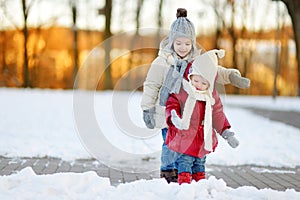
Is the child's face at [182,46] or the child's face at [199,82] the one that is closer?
the child's face at [199,82]

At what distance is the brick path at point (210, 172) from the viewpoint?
5.50 meters

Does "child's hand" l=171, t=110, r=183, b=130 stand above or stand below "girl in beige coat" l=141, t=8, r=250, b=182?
below

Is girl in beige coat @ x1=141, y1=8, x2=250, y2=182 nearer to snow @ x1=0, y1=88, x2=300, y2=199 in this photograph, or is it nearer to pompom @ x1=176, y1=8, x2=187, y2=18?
pompom @ x1=176, y1=8, x2=187, y2=18

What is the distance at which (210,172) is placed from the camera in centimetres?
615

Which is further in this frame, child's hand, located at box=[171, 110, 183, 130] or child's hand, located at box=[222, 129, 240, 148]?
child's hand, located at box=[222, 129, 240, 148]

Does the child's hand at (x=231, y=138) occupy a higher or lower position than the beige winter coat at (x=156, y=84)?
lower

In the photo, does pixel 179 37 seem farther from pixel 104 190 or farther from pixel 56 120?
pixel 56 120

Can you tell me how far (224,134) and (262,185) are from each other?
1457 millimetres

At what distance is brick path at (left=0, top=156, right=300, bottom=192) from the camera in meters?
5.50

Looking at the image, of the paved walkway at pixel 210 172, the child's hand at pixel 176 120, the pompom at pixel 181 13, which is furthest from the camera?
the paved walkway at pixel 210 172

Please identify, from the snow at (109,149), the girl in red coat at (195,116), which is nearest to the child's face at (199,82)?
the girl in red coat at (195,116)

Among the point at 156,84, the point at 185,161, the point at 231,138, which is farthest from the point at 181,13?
the point at 185,161

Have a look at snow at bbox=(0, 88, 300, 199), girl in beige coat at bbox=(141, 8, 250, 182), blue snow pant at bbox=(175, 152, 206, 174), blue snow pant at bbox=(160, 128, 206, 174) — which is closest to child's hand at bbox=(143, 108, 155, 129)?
girl in beige coat at bbox=(141, 8, 250, 182)

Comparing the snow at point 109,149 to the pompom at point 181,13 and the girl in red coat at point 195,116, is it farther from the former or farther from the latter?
the pompom at point 181,13
